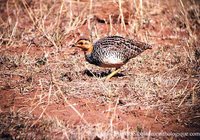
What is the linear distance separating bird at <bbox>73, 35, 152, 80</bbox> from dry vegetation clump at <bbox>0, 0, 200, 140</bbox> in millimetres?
239

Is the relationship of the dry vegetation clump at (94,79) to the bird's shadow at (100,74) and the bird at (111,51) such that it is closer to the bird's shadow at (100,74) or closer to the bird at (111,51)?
Result: the bird's shadow at (100,74)

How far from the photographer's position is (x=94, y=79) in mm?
6492

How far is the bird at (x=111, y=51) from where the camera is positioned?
6422 millimetres

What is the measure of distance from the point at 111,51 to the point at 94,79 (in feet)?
1.45

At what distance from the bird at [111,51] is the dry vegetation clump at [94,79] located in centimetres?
Result: 24

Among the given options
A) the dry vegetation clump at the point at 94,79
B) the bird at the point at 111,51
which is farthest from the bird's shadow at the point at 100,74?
the bird at the point at 111,51

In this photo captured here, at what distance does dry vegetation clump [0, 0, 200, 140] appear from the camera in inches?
199

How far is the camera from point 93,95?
5906mm

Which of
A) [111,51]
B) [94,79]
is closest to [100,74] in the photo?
[94,79]

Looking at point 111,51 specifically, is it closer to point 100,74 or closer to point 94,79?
point 94,79

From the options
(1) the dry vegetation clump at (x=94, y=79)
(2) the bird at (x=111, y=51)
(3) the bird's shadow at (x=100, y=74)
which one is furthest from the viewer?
(3) the bird's shadow at (x=100, y=74)

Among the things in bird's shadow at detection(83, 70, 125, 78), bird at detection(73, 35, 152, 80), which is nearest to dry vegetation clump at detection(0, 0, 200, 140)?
bird's shadow at detection(83, 70, 125, 78)

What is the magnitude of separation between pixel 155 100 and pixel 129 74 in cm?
112

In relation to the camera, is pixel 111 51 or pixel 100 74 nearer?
pixel 111 51
